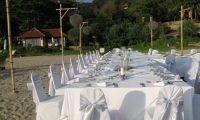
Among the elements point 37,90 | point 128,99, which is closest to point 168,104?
point 128,99

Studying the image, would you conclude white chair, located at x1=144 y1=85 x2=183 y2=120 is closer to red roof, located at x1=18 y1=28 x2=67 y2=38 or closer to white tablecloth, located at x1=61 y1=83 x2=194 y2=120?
white tablecloth, located at x1=61 y1=83 x2=194 y2=120

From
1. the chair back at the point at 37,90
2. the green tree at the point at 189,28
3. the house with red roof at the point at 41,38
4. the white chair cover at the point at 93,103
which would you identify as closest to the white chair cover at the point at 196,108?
the white chair cover at the point at 93,103

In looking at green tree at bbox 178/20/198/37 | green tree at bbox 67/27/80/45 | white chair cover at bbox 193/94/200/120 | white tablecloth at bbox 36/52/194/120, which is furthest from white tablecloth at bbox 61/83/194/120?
green tree at bbox 178/20/198/37

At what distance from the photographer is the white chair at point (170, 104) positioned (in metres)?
2.93

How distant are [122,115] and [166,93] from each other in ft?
2.42

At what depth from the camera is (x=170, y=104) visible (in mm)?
2980

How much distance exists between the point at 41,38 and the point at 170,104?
100ft

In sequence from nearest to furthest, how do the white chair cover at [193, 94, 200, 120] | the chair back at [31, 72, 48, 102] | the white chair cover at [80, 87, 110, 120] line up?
the white chair cover at [80, 87, 110, 120] → the white chair cover at [193, 94, 200, 120] → the chair back at [31, 72, 48, 102]

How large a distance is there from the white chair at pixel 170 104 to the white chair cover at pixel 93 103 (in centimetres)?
60

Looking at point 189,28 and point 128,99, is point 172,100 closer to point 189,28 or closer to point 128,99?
point 128,99

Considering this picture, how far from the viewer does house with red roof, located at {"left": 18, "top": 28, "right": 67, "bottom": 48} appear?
3198 cm

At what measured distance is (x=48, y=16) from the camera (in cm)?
3844

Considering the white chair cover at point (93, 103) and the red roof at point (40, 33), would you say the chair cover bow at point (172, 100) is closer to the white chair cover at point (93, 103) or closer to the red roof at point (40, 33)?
the white chair cover at point (93, 103)

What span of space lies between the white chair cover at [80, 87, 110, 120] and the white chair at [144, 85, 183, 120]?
599mm
